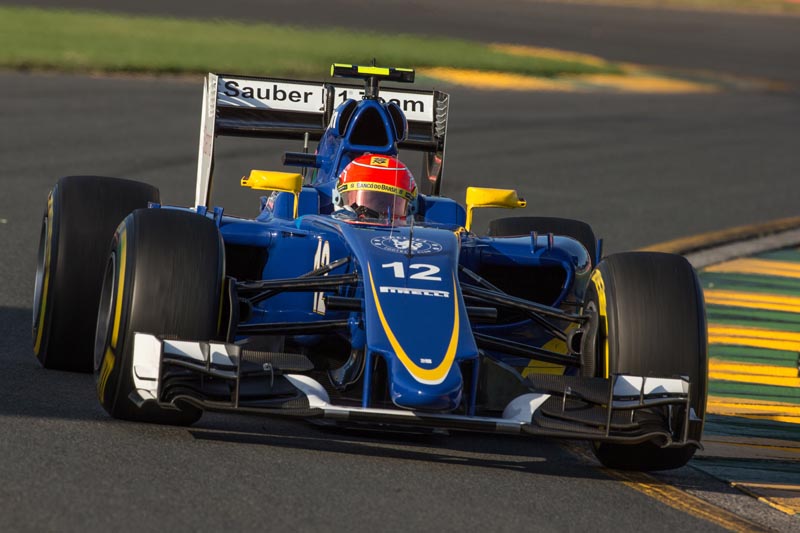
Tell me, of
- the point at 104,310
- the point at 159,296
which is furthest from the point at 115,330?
the point at 104,310

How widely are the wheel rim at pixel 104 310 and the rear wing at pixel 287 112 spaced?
7.47ft

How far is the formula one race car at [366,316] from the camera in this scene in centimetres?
633

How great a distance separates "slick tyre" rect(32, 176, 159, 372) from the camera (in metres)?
7.73

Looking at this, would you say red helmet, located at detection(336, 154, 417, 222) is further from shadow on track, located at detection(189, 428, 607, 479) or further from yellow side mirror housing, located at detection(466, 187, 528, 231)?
shadow on track, located at detection(189, 428, 607, 479)

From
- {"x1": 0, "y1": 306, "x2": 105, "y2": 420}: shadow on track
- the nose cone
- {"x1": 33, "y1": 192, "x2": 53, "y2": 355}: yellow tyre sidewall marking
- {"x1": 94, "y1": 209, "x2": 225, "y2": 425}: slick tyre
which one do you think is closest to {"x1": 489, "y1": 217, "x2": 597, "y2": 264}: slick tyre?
{"x1": 33, "y1": 192, "x2": 53, "y2": 355}: yellow tyre sidewall marking

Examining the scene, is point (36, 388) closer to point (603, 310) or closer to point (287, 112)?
point (603, 310)

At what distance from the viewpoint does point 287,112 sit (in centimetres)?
1002

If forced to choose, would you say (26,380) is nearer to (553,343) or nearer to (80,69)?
(553,343)

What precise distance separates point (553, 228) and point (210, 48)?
1876 cm

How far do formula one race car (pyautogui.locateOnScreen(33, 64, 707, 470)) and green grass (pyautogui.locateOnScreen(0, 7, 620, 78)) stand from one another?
51.5ft

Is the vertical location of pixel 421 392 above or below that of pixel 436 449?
above

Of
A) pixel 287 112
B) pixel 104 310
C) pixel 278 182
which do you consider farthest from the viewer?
pixel 287 112

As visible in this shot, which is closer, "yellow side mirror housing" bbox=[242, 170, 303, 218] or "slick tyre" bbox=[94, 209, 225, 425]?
"slick tyre" bbox=[94, 209, 225, 425]

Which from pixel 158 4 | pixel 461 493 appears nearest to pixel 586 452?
pixel 461 493
